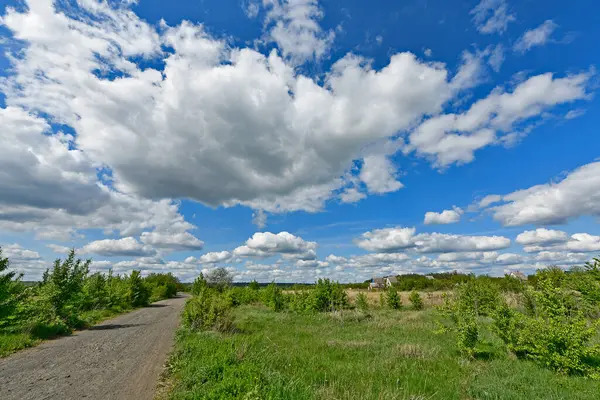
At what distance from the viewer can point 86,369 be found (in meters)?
10.5

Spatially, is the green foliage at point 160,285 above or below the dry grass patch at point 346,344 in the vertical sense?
above

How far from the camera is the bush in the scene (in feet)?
60.9

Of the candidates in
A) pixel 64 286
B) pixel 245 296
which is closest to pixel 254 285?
pixel 245 296

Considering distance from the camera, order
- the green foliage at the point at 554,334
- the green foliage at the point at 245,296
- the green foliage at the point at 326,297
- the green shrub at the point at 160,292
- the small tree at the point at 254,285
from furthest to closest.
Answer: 1. the green shrub at the point at 160,292
2. the small tree at the point at 254,285
3. the green foliage at the point at 245,296
4. the green foliage at the point at 326,297
5. the green foliage at the point at 554,334

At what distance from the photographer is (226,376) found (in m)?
8.38

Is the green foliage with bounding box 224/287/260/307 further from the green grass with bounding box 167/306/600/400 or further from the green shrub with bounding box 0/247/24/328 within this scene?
the green grass with bounding box 167/306/600/400

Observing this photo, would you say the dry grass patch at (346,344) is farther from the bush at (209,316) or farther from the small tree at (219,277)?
the small tree at (219,277)

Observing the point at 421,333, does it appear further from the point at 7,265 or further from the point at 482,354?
the point at 7,265

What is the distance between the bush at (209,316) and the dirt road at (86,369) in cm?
247

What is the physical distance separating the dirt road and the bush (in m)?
2.47

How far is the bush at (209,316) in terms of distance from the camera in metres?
18.6

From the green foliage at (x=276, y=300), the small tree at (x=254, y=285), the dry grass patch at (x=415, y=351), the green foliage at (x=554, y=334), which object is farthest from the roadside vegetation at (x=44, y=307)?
the small tree at (x=254, y=285)

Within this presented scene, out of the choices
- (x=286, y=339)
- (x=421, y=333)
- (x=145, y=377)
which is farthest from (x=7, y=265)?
(x=421, y=333)

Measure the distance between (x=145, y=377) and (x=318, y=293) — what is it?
28.4m
